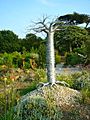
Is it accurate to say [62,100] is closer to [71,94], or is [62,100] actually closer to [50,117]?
[71,94]

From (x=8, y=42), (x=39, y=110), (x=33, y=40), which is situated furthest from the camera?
(x=8, y=42)

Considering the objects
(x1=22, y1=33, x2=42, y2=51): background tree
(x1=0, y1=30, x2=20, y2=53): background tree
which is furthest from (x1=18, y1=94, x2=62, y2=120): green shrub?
(x1=0, y1=30, x2=20, y2=53): background tree

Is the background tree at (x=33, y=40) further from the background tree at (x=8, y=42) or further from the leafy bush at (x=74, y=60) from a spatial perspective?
the background tree at (x=8, y=42)

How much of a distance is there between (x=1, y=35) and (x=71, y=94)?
137 feet

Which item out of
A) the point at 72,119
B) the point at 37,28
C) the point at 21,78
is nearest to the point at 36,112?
the point at 72,119

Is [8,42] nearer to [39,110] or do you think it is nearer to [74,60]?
[74,60]

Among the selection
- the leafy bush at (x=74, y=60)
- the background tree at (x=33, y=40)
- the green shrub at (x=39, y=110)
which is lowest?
the leafy bush at (x=74, y=60)

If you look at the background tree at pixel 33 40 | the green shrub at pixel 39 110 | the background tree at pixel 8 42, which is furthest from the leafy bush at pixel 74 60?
the background tree at pixel 8 42

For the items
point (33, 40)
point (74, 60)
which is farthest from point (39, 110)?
point (74, 60)

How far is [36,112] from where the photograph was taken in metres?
Answer: 6.45

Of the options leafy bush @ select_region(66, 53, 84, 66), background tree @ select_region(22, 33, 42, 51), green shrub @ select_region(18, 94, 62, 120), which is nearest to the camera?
green shrub @ select_region(18, 94, 62, 120)

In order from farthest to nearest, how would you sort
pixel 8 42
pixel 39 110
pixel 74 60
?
1. pixel 8 42
2. pixel 74 60
3. pixel 39 110

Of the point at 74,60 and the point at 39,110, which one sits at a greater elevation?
the point at 39,110

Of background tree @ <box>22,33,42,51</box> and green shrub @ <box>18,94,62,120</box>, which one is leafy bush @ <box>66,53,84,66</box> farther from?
green shrub @ <box>18,94,62,120</box>
